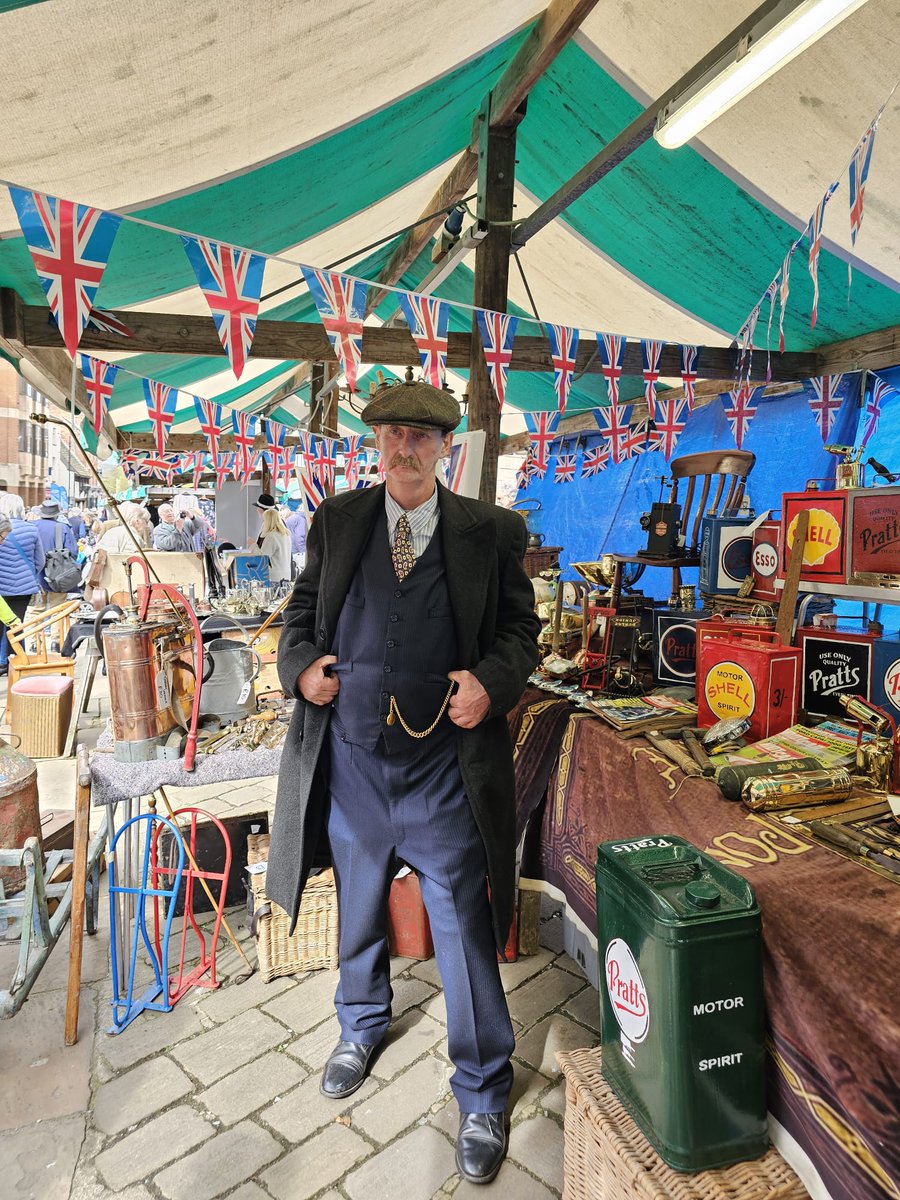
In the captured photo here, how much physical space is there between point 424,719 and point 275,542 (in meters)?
8.60

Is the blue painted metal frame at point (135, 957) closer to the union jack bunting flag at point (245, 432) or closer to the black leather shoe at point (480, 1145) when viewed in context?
the black leather shoe at point (480, 1145)

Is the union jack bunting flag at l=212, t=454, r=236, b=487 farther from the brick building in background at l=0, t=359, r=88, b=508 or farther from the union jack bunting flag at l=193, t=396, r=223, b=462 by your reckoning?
the brick building in background at l=0, t=359, r=88, b=508

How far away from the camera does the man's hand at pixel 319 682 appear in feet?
6.66

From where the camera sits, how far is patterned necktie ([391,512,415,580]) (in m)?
2.04

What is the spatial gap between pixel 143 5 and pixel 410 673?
2184 mm

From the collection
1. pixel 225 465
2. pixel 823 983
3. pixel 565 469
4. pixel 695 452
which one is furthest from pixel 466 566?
pixel 225 465

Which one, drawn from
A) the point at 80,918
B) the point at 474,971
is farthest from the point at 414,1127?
the point at 80,918

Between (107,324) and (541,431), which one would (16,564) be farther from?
(541,431)

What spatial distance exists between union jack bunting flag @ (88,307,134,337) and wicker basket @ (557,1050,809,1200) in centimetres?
460

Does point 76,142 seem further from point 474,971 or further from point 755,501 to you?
point 755,501

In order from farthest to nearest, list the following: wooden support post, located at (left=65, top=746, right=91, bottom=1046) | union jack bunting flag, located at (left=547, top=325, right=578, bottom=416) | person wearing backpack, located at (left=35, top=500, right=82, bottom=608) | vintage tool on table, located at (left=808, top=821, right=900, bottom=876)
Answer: person wearing backpack, located at (left=35, top=500, right=82, bottom=608)
union jack bunting flag, located at (left=547, top=325, right=578, bottom=416)
wooden support post, located at (left=65, top=746, right=91, bottom=1046)
vintage tool on table, located at (left=808, top=821, right=900, bottom=876)

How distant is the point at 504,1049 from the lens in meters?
2.03

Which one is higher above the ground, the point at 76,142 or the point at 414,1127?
the point at 76,142

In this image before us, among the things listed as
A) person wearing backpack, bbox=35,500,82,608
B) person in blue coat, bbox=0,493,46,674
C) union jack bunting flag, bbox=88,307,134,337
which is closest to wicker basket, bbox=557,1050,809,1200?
union jack bunting flag, bbox=88,307,134,337
